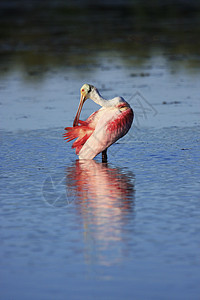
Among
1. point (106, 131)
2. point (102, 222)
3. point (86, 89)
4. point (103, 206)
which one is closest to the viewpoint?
point (102, 222)

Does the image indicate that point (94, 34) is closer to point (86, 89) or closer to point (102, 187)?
point (86, 89)

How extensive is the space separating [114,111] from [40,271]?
5.22 m

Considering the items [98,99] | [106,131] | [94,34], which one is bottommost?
[106,131]

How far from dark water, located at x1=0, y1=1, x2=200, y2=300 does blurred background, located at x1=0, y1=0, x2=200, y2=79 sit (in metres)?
0.29

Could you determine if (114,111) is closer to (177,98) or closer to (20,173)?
(20,173)

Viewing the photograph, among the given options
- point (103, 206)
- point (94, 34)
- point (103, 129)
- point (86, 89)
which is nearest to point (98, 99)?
point (86, 89)

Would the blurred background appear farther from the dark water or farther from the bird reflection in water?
the bird reflection in water

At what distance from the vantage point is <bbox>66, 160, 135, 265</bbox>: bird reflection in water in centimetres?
662

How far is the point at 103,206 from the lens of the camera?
809 cm

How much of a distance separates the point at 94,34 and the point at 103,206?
22476 millimetres

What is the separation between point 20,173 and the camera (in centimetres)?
990

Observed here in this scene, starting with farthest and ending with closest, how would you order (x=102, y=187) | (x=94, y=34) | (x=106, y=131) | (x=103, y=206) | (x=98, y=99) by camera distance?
(x=94, y=34) → (x=98, y=99) → (x=106, y=131) → (x=102, y=187) → (x=103, y=206)

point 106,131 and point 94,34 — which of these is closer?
point 106,131

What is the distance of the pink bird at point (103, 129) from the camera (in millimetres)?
10875
